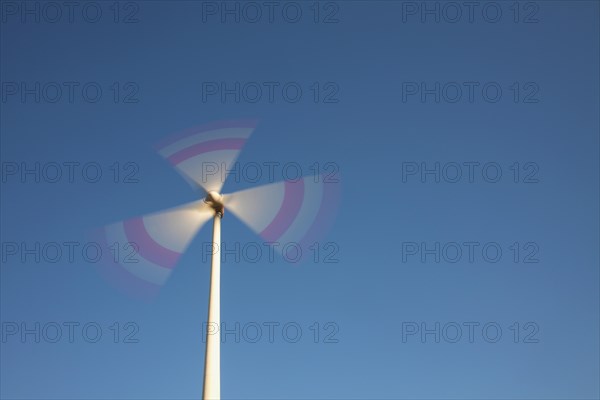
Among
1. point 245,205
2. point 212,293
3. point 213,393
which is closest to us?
point 213,393

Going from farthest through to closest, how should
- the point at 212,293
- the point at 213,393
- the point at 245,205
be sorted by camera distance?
the point at 245,205
the point at 212,293
the point at 213,393

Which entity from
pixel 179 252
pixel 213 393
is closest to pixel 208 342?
pixel 213 393

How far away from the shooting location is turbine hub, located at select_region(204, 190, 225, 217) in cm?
2409

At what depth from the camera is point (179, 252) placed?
22.7 metres

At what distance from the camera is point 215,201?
24.1 m

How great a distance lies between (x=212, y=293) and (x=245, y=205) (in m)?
2.82

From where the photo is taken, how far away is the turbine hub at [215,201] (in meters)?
24.1

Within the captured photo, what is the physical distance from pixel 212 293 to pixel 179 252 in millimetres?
1472

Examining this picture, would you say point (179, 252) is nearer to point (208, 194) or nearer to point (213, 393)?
point (208, 194)

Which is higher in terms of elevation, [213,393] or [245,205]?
[245,205]

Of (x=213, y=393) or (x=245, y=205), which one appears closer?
(x=213, y=393)

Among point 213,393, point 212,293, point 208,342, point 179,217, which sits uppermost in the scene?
point 179,217

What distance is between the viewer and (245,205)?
23703 millimetres

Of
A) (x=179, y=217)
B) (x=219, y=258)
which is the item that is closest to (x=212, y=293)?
(x=219, y=258)
